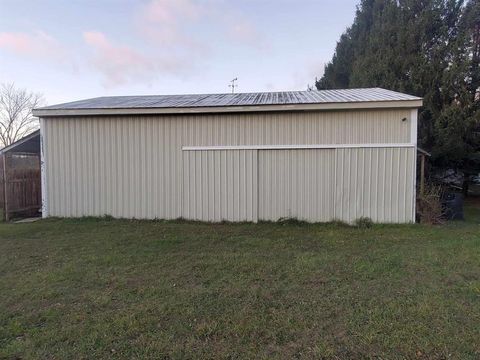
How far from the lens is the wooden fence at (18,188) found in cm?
841

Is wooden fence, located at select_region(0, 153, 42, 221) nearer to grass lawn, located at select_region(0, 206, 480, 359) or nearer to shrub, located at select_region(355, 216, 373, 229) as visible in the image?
grass lawn, located at select_region(0, 206, 480, 359)

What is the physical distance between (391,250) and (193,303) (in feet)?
11.9

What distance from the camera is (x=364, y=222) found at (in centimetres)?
741

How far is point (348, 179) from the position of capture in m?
7.59

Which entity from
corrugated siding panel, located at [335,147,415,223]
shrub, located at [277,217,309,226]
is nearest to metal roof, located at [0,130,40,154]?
shrub, located at [277,217,309,226]

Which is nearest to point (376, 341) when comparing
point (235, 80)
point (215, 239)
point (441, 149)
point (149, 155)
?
point (215, 239)

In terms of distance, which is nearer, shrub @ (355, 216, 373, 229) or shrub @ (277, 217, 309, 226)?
shrub @ (355, 216, 373, 229)

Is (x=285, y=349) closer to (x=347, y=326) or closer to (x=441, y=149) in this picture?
(x=347, y=326)

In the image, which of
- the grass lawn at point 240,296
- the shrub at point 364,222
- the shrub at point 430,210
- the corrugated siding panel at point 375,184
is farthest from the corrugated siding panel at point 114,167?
the shrub at point 430,210

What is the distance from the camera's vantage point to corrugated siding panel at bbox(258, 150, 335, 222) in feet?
25.1

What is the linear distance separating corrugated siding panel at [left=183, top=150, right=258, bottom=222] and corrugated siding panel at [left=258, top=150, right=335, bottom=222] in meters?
0.27

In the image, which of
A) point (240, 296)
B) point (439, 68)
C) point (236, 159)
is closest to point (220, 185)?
point (236, 159)

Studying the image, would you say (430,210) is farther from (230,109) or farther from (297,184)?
(230,109)

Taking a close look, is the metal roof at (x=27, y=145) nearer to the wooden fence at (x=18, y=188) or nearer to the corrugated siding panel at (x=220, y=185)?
the wooden fence at (x=18, y=188)
